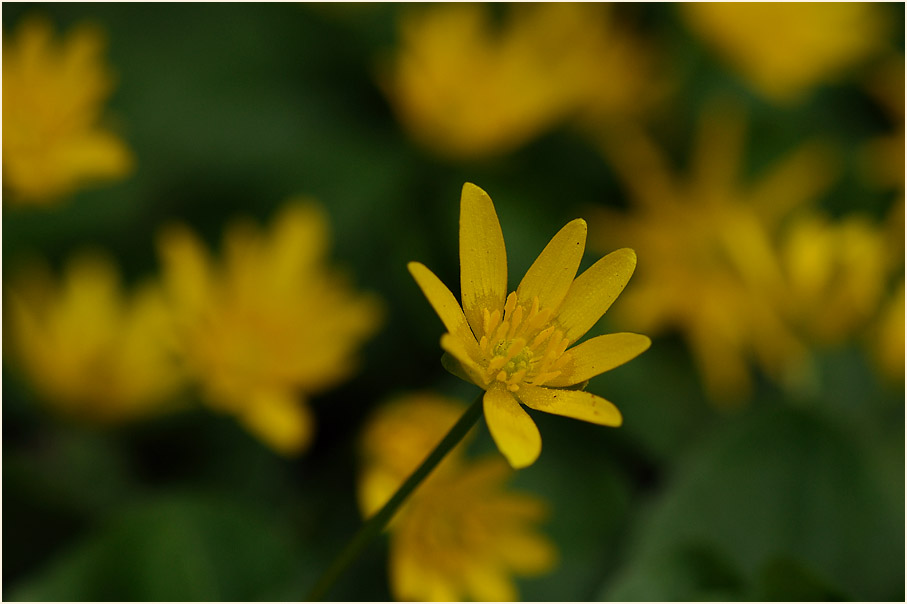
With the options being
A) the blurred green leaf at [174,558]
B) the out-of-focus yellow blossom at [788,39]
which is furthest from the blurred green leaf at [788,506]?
the out-of-focus yellow blossom at [788,39]

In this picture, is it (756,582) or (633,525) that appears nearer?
(756,582)

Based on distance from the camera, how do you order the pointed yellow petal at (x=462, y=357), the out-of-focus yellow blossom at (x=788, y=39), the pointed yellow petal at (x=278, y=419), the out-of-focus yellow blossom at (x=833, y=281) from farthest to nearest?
the out-of-focus yellow blossom at (x=788, y=39)
the out-of-focus yellow blossom at (x=833, y=281)
the pointed yellow petal at (x=278, y=419)
the pointed yellow petal at (x=462, y=357)

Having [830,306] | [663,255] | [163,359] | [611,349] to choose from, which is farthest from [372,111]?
[611,349]

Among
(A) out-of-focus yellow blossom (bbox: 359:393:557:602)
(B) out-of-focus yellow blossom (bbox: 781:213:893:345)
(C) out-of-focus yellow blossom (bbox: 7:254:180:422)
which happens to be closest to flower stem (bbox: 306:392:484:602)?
(A) out-of-focus yellow blossom (bbox: 359:393:557:602)

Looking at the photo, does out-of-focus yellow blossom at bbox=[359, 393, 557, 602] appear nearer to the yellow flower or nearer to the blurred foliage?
the blurred foliage

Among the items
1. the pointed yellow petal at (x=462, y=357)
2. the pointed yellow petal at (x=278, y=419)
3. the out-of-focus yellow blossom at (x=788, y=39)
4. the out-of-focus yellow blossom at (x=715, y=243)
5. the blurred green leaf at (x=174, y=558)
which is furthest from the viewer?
the out-of-focus yellow blossom at (x=788, y=39)

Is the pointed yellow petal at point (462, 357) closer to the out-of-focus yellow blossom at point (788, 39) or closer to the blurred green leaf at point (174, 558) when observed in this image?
the blurred green leaf at point (174, 558)

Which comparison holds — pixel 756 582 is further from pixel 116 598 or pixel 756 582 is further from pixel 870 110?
pixel 870 110
